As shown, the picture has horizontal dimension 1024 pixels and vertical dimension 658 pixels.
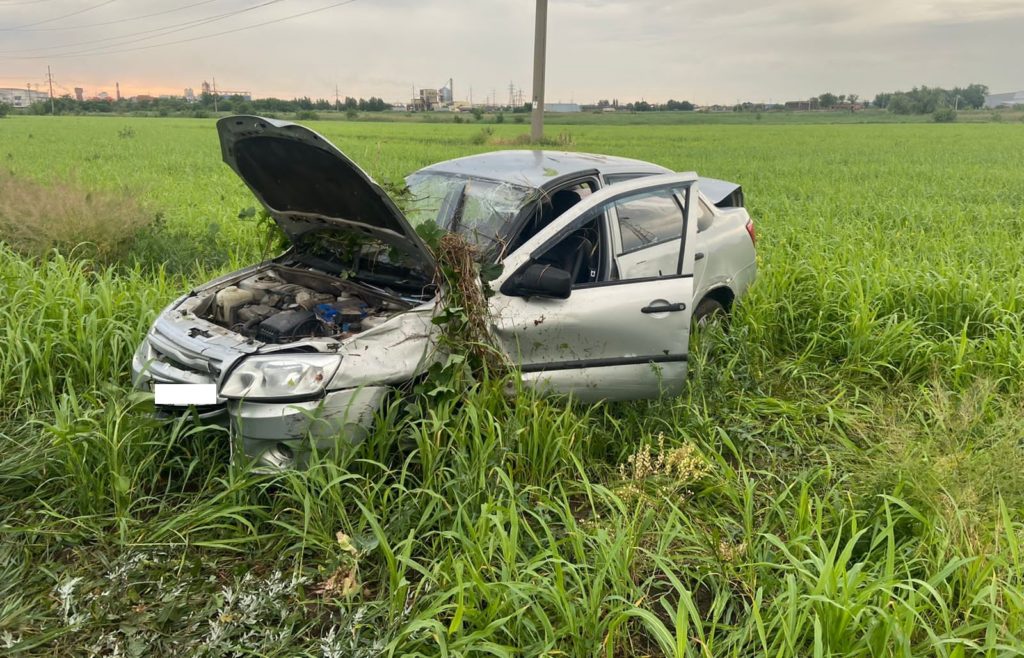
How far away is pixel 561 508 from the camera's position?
3.15 metres

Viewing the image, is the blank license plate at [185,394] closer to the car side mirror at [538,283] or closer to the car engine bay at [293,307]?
the car engine bay at [293,307]

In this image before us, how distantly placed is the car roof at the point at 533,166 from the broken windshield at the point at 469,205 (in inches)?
3.2

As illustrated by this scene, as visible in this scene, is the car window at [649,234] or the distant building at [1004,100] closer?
the car window at [649,234]

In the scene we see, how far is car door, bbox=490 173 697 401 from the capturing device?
139 inches

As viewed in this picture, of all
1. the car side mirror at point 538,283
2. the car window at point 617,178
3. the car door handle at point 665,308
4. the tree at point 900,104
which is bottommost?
the car door handle at point 665,308

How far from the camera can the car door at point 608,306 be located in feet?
11.6

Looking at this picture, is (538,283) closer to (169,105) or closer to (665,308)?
(665,308)

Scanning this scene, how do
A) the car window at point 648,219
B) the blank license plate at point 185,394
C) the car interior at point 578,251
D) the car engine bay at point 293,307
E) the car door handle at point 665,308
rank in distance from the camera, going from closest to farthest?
the blank license plate at point 185,394
the car engine bay at point 293,307
the car door handle at point 665,308
the car interior at point 578,251
the car window at point 648,219

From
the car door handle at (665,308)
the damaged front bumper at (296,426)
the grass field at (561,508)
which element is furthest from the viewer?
the car door handle at (665,308)

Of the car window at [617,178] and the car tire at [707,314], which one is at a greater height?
the car window at [617,178]

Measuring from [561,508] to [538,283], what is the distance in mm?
1058

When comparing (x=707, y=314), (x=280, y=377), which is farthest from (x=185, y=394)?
(x=707, y=314)

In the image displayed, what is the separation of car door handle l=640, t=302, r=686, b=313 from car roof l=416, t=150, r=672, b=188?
0.91 meters

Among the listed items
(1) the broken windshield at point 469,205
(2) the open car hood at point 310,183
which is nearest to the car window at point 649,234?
(1) the broken windshield at point 469,205
